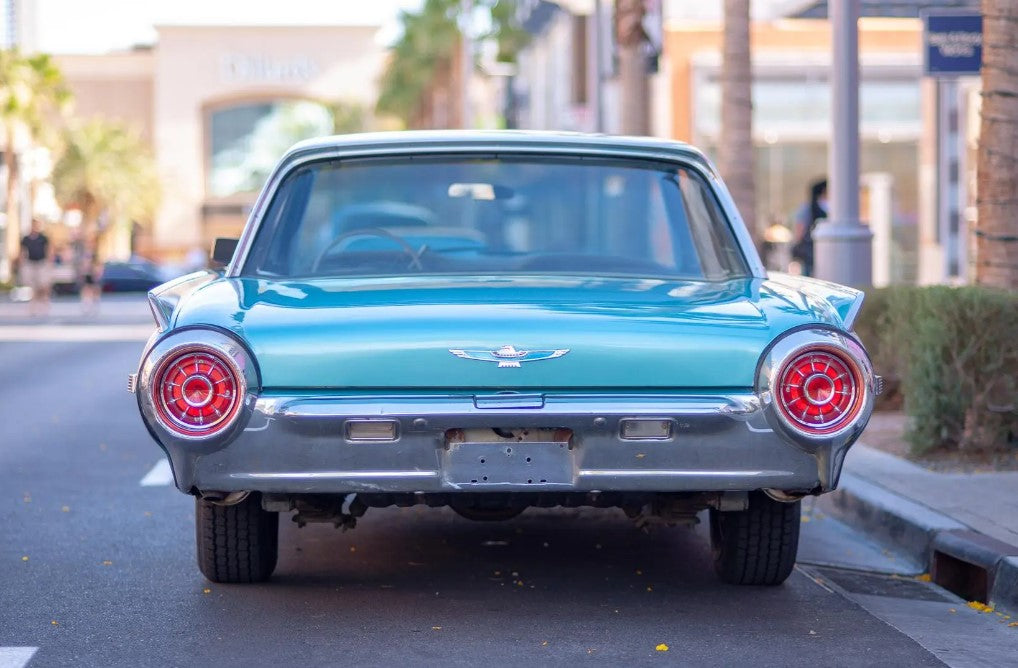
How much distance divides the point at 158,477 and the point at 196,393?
4.06 metres

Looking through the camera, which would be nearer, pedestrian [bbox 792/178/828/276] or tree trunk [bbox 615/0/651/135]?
pedestrian [bbox 792/178/828/276]

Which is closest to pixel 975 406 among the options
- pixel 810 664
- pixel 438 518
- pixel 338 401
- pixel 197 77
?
pixel 438 518

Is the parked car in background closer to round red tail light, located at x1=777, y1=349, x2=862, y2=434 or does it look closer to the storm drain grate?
the storm drain grate

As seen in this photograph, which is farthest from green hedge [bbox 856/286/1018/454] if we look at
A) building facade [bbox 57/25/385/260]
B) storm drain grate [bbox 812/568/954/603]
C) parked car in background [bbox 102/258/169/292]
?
building facade [bbox 57/25/385/260]

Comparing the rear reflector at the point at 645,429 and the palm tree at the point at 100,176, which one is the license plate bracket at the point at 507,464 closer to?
the rear reflector at the point at 645,429

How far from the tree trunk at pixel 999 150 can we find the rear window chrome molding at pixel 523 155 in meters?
3.93

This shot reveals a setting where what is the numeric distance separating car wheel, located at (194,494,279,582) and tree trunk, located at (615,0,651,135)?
53.0 feet

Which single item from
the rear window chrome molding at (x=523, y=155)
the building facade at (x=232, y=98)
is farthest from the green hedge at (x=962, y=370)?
the building facade at (x=232, y=98)

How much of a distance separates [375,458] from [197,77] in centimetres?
9748

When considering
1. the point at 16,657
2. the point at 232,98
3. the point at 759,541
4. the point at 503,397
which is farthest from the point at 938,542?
the point at 232,98

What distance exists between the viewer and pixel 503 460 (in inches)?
193

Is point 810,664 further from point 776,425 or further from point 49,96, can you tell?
point 49,96

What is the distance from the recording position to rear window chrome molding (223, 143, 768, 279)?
19.8 feet

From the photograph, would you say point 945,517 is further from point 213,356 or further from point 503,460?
point 213,356
